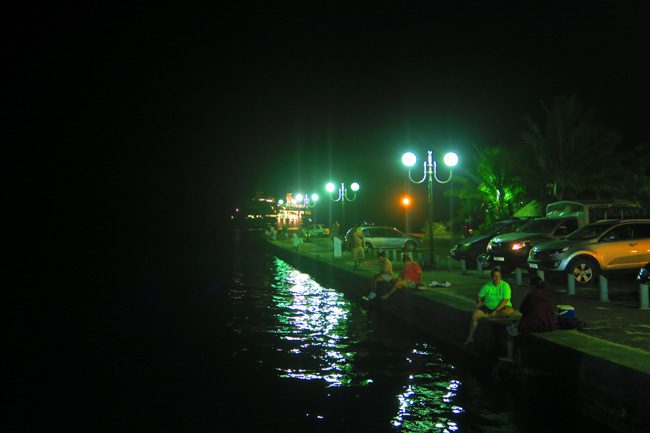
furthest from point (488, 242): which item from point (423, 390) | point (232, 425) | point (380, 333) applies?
point (232, 425)

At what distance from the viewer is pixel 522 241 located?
69.9 feet

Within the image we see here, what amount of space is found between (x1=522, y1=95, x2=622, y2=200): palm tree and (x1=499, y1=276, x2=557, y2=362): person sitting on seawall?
26.1 meters

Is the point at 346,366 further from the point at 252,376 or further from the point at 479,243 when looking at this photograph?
the point at 479,243

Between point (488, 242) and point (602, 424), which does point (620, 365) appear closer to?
point (602, 424)

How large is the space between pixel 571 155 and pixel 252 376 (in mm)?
28843

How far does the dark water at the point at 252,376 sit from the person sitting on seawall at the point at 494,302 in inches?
29.3

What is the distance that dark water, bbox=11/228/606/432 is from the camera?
331 inches

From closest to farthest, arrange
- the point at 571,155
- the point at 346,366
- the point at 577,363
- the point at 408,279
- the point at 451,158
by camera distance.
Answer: the point at 577,363, the point at 346,366, the point at 408,279, the point at 451,158, the point at 571,155

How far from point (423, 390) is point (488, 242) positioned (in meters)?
15.1

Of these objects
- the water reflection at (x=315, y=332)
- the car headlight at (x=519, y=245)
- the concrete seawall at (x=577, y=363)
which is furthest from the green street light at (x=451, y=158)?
the concrete seawall at (x=577, y=363)

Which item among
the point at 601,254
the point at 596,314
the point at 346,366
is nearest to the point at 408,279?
the point at 601,254

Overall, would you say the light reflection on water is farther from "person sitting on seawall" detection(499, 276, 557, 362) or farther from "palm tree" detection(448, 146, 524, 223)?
"palm tree" detection(448, 146, 524, 223)

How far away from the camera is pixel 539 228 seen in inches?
891

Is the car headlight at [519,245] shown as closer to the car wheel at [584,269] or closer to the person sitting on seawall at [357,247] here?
the car wheel at [584,269]
